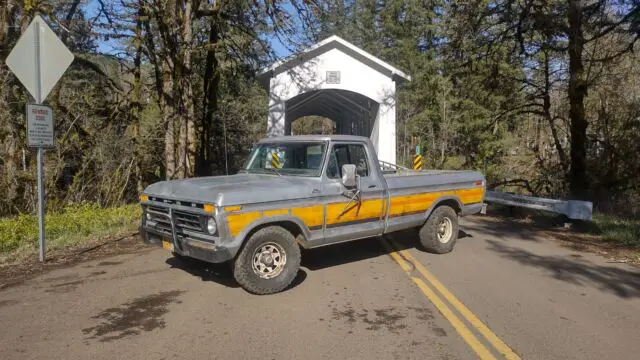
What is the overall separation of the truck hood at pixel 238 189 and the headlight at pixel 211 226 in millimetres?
216

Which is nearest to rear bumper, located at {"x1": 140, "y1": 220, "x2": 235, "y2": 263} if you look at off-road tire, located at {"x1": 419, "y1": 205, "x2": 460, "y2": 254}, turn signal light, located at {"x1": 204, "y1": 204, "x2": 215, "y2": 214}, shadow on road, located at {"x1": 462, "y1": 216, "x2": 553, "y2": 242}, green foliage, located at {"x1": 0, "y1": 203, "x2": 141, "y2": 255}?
turn signal light, located at {"x1": 204, "y1": 204, "x2": 215, "y2": 214}

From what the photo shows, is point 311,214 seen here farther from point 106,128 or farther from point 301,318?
point 106,128

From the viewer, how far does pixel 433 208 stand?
27.0ft

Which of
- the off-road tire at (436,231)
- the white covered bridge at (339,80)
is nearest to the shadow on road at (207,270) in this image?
the off-road tire at (436,231)

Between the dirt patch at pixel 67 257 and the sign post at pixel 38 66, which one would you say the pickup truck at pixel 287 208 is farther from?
the sign post at pixel 38 66

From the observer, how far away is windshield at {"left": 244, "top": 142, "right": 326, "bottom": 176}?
6918 mm

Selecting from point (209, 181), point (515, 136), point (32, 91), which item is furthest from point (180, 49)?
point (515, 136)

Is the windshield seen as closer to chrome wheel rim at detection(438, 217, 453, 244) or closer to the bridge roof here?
chrome wheel rim at detection(438, 217, 453, 244)

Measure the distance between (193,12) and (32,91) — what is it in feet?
26.3

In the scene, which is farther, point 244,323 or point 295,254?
point 295,254

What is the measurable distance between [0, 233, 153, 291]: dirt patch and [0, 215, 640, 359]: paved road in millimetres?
252

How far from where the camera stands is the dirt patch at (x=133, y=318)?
186 inches

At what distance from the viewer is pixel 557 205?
11.4 metres

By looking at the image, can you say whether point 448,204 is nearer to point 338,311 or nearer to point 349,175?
point 349,175
